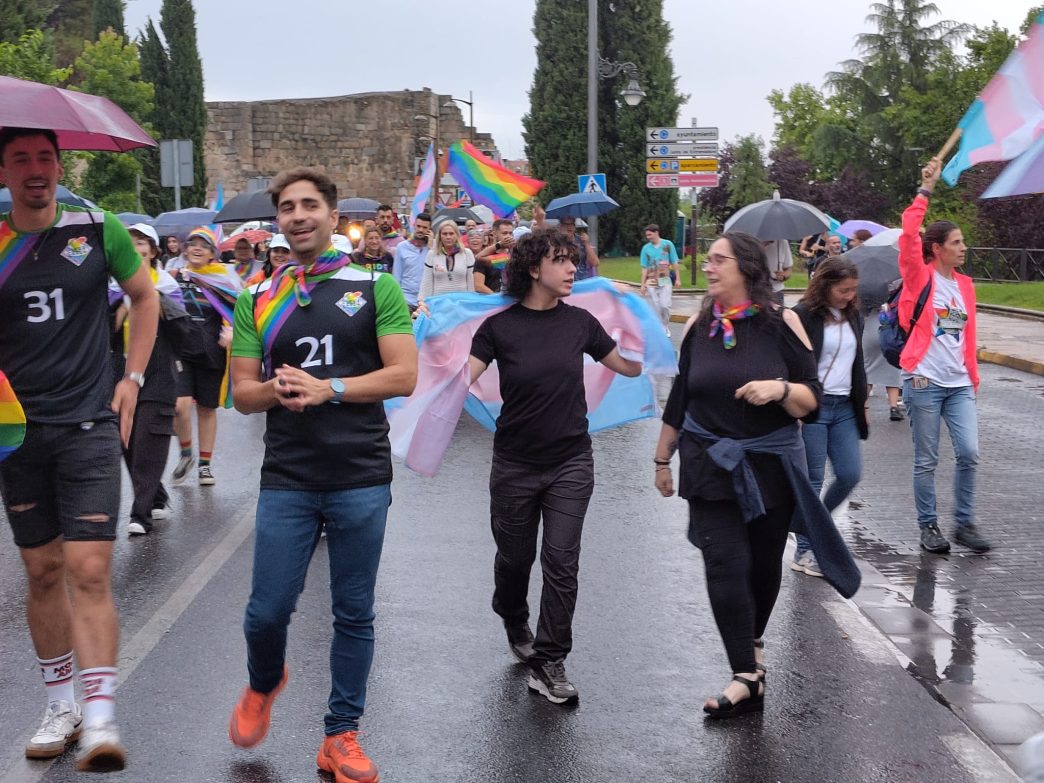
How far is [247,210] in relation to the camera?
20.8 m

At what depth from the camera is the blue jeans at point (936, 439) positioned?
307 inches

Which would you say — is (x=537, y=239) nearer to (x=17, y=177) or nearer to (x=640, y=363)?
(x=640, y=363)

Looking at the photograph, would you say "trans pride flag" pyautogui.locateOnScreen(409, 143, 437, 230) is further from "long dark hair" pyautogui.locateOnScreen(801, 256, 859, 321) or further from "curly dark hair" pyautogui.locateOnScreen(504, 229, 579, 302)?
"curly dark hair" pyautogui.locateOnScreen(504, 229, 579, 302)

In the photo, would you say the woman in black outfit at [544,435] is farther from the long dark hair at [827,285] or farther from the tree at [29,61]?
the tree at [29,61]

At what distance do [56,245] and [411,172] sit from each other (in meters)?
51.8

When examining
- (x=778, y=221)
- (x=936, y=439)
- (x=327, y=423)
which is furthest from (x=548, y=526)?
(x=778, y=221)

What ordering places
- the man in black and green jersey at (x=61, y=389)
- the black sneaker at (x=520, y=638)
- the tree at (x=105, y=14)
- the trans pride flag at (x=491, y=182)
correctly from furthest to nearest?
the tree at (x=105, y=14) < the trans pride flag at (x=491, y=182) < the black sneaker at (x=520, y=638) < the man in black and green jersey at (x=61, y=389)

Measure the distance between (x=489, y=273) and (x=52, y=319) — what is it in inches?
371

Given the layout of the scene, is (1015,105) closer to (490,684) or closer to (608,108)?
(490,684)

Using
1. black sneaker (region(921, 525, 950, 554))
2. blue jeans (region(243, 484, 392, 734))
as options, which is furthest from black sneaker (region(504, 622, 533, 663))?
black sneaker (region(921, 525, 950, 554))

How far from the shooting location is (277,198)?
4363 mm

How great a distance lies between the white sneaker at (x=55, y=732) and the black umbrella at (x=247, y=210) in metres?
16.1

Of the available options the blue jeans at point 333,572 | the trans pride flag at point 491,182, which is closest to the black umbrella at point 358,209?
the trans pride flag at point 491,182

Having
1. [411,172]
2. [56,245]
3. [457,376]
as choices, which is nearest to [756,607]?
[457,376]
